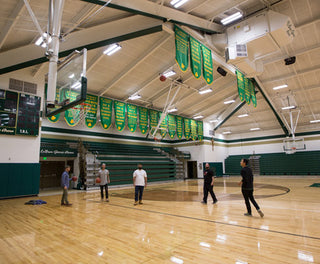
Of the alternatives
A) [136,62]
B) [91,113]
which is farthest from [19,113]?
[136,62]

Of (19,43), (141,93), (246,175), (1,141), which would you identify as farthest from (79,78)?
(141,93)

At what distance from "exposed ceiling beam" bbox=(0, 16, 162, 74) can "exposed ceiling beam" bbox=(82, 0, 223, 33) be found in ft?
1.48

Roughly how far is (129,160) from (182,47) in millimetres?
10524

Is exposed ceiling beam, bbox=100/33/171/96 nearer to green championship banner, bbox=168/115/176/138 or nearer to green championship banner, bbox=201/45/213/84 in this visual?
green championship banner, bbox=201/45/213/84

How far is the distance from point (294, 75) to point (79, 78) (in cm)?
1310

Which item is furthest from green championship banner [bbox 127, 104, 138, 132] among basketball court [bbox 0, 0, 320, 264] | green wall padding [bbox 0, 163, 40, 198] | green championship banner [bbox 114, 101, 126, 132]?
green wall padding [bbox 0, 163, 40, 198]

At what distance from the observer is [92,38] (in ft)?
24.9

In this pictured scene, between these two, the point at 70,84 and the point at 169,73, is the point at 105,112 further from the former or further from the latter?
the point at 70,84

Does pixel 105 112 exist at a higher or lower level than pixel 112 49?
lower

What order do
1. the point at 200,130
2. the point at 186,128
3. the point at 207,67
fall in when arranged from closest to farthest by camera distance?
the point at 207,67 < the point at 186,128 < the point at 200,130

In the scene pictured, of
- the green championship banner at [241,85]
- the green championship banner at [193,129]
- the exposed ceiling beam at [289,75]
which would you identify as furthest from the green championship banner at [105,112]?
the exposed ceiling beam at [289,75]

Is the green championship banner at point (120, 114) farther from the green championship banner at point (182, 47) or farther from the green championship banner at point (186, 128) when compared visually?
the green championship banner at point (182, 47)

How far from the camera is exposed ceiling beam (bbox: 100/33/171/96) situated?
9596mm

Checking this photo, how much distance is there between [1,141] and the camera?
8.93m
